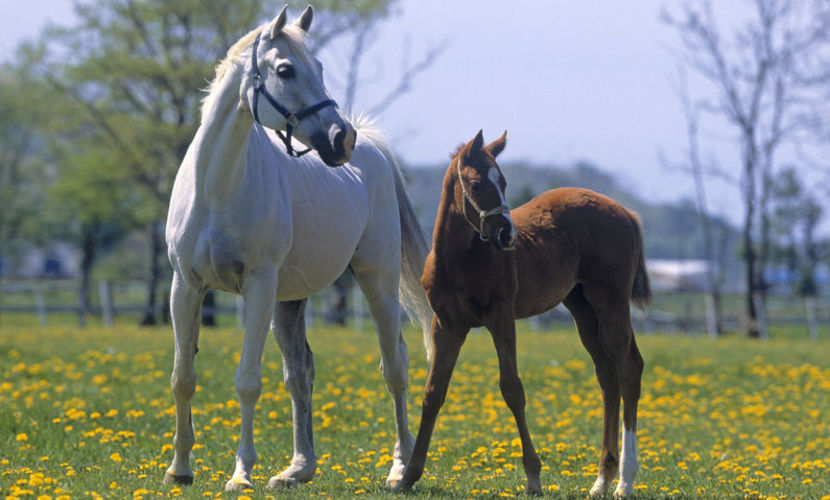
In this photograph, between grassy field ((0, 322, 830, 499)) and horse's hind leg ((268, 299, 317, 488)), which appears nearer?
grassy field ((0, 322, 830, 499))

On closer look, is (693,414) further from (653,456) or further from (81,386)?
(81,386)

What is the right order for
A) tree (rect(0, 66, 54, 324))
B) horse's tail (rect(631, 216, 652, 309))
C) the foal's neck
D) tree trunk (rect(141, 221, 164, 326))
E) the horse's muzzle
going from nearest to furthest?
the horse's muzzle → the foal's neck → horse's tail (rect(631, 216, 652, 309)) → tree trunk (rect(141, 221, 164, 326)) → tree (rect(0, 66, 54, 324))

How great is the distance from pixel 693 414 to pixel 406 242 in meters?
5.76

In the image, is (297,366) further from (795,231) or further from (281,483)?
(795,231)

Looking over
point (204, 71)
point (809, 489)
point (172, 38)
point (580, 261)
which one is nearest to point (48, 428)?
point (580, 261)

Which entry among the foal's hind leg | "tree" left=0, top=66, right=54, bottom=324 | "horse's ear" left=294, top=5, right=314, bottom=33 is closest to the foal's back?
the foal's hind leg

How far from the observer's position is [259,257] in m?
5.64

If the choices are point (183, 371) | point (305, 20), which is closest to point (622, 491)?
point (183, 371)

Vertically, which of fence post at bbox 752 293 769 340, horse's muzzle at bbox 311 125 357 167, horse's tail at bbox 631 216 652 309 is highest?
horse's muzzle at bbox 311 125 357 167

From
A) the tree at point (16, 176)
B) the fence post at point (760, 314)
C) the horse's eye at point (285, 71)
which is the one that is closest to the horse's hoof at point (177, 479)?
the horse's eye at point (285, 71)

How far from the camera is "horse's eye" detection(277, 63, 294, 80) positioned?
5.33 metres

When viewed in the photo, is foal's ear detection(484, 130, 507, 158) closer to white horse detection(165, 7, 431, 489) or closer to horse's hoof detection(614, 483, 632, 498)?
white horse detection(165, 7, 431, 489)

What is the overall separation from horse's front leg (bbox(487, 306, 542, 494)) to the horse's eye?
5.89 feet

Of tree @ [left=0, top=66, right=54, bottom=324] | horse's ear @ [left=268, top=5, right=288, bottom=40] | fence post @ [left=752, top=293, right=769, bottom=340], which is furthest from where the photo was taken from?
tree @ [left=0, top=66, right=54, bottom=324]
